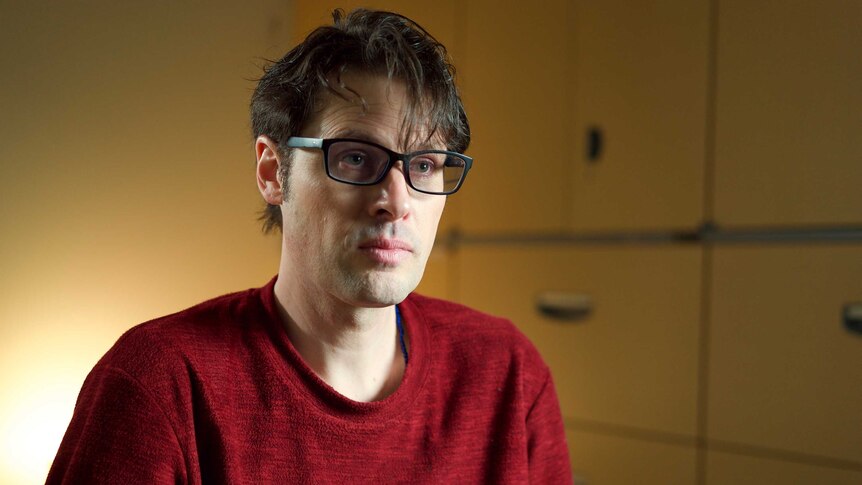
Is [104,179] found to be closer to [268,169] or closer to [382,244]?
[268,169]

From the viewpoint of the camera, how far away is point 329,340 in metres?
0.95

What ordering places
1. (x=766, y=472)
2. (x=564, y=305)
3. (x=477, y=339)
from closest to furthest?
1. (x=477, y=339)
2. (x=766, y=472)
3. (x=564, y=305)

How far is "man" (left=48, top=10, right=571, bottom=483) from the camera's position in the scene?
32.4 inches

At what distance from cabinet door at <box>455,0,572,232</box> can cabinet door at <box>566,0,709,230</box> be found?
0.16ft

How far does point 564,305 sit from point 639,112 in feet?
1.51

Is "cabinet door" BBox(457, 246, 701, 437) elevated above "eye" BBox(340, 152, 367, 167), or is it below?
below

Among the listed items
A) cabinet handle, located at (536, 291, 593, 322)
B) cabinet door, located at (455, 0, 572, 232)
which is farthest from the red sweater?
cabinet door, located at (455, 0, 572, 232)

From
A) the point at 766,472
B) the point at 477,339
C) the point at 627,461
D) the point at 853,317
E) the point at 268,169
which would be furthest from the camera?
the point at 627,461

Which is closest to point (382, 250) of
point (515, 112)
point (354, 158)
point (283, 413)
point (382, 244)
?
point (382, 244)

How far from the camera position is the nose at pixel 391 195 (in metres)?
0.88

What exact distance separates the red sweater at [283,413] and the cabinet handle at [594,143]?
2.62 ft

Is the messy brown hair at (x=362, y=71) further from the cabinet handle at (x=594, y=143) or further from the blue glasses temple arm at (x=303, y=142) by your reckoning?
the cabinet handle at (x=594, y=143)

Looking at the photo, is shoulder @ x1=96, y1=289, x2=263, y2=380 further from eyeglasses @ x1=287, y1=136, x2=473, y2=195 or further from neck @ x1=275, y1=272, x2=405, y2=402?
eyeglasses @ x1=287, y1=136, x2=473, y2=195

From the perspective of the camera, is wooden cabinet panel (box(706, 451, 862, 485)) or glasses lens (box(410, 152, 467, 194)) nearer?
glasses lens (box(410, 152, 467, 194))
